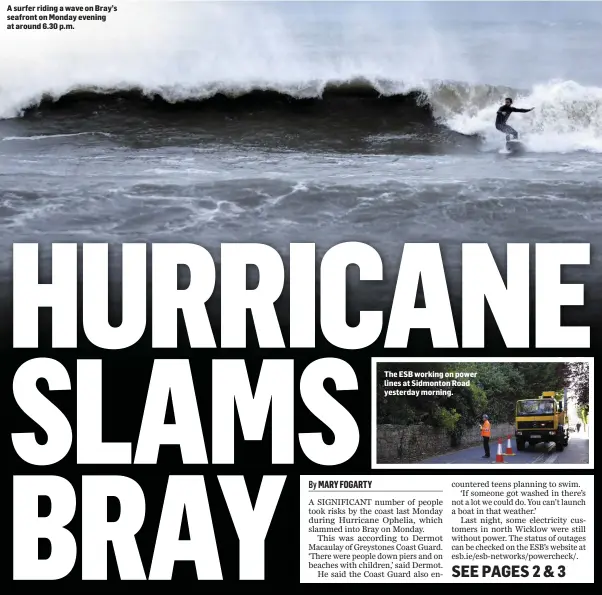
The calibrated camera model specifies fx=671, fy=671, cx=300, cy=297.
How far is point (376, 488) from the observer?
14.9 feet

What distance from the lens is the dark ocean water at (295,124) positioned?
4.66 m

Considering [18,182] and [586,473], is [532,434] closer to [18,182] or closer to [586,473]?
[586,473]

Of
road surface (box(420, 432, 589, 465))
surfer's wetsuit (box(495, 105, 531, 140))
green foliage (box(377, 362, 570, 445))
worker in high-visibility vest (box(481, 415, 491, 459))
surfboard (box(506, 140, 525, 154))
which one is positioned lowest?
road surface (box(420, 432, 589, 465))

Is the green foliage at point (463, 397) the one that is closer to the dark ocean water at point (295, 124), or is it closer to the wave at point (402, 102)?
the dark ocean water at point (295, 124)

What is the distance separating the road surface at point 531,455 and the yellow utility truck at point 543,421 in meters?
0.04

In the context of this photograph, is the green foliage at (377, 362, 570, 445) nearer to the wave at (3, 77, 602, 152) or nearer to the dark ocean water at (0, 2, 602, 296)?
the dark ocean water at (0, 2, 602, 296)

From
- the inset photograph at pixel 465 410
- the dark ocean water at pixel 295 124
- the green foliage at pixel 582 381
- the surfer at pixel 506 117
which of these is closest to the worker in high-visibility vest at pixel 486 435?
the inset photograph at pixel 465 410

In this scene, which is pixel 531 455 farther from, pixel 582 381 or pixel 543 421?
pixel 582 381

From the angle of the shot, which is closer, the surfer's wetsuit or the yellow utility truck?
the yellow utility truck

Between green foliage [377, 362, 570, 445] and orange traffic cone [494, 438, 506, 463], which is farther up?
green foliage [377, 362, 570, 445]

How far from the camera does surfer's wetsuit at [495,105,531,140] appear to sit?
4887 mm

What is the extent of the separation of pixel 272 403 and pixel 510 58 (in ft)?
9.73

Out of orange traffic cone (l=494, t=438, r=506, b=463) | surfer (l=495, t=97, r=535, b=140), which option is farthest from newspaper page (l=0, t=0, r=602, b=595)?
surfer (l=495, t=97, r=535, b=140)

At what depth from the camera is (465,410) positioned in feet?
14.9
